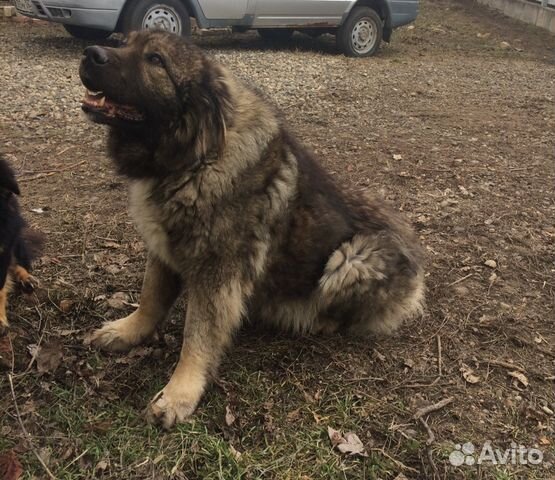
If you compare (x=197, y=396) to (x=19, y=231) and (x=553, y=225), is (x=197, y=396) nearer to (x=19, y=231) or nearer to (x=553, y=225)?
(x=19, y=231)

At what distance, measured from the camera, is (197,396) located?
116 inches

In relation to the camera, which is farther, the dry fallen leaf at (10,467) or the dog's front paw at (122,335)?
the dog's front paw at (122,335)

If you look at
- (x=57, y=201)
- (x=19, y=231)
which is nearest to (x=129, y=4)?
(x=57, y=201)

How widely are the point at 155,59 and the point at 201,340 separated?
1448 millimetres

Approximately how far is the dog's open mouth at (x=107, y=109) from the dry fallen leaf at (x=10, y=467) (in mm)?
1601

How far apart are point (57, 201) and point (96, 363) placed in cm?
219

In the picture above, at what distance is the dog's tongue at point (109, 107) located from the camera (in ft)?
8.86

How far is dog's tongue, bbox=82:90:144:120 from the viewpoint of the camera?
2701 millimetres

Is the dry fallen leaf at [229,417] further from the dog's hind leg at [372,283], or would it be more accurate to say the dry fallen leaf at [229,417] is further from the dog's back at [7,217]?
the dog's back at [7,217]

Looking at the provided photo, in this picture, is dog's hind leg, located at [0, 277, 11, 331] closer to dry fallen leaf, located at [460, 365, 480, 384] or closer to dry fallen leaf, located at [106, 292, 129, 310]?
dry fallen leaf, located at [106, 292, 129, 310]

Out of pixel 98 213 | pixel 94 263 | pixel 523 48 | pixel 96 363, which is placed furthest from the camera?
pixel 523 48

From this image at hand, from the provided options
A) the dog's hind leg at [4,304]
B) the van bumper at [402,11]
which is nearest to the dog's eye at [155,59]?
the dog's hind leg at [4,304]

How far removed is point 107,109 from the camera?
2.71m

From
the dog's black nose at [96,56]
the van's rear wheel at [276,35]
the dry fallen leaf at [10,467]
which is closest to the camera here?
the dry fallen leaf at [10,467]
